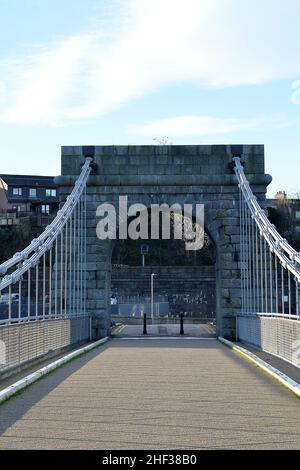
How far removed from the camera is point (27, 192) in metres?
79.1

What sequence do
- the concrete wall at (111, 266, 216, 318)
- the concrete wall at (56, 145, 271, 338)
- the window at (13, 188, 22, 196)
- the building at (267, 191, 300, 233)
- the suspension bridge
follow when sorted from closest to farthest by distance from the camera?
the suspension bridge, the concrete wall at (56, 145, 271, 338), the concrete wall at (111, 266, 216, 318), the building at (267, 191, 300, 233), the window at (13, 188, 22, 196)

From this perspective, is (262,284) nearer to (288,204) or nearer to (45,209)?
(288,204)

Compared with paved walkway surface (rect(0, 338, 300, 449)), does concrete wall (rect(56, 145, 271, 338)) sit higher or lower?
higher

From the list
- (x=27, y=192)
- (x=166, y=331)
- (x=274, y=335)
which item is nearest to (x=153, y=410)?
(x=274, y=335)

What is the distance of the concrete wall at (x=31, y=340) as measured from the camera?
976cm

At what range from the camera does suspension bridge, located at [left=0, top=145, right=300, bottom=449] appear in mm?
6066

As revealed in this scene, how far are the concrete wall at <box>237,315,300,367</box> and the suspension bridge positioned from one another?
3 cm

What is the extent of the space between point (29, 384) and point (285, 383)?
283 centimetres

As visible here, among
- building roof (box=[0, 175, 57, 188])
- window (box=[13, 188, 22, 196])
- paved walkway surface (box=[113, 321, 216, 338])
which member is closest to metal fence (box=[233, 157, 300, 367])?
paved walkway surface (box=[113, 321, 216, 338])

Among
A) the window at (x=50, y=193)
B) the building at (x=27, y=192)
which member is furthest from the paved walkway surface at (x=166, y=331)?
the window at (x=50, y=193)

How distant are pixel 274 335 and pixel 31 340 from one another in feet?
12.8

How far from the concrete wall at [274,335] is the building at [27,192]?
57.2 metres

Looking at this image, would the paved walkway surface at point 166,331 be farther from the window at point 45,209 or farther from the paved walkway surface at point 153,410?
the window at point 45,209

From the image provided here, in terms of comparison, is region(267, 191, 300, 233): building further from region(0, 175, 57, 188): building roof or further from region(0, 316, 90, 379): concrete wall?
region(0, 316, 90, 379): concrete wall
